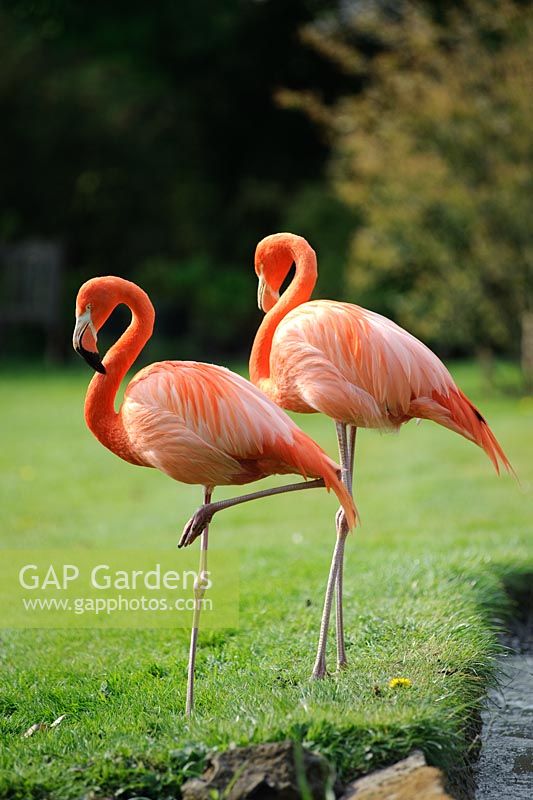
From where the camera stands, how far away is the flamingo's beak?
132 inches

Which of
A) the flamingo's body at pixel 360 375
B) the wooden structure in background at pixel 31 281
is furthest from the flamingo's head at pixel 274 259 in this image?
the wooden structure in background at pixel 31 281

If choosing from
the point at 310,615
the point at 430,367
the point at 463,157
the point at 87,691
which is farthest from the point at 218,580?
the point at 463,157

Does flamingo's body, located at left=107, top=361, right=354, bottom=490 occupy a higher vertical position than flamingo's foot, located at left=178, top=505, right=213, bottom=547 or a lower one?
higher

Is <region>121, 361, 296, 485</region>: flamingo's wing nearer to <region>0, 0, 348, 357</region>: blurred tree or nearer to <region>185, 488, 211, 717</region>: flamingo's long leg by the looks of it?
<region>185, 488, 211, 717</region>: flamingo's long leg

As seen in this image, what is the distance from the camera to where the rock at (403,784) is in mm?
2518

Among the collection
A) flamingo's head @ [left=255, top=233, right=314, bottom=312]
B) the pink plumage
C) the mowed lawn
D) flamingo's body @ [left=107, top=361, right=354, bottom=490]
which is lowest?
the mowed lawn

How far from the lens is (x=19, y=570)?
5480mm

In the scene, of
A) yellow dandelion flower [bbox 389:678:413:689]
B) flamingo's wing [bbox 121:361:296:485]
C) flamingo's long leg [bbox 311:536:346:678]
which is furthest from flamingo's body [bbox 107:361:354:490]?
yellow dandelion flower [bbox 389:678:413:689]

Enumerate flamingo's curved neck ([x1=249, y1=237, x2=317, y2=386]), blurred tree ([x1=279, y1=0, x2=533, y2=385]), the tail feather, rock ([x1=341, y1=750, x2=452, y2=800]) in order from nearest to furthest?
rock ([x1=341, y1=750, x2=452, y2=800])
the tail feather
flamingo's curved neck ([x1=249, y1=237, x2=317, y2=386])
blurred tree ([x1=279, y1=0, x2=533, y2=385])

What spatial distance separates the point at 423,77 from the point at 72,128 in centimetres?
670

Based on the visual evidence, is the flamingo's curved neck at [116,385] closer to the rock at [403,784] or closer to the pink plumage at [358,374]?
the pink plumage at [358,374]

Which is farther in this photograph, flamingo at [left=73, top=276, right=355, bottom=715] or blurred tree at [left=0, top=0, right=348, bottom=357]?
blurred tree at [left=0, top=0, right=348, bottom=357]

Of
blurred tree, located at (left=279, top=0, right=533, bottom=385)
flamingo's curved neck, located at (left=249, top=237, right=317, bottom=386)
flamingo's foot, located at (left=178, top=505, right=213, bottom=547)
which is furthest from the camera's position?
blurred tree, located at (left=279, top=0, right=533, bottom=385)

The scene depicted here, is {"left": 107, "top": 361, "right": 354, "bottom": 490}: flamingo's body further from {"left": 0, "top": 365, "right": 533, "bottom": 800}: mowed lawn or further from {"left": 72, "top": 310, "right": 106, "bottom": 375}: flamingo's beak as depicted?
{"left": 0, "top": 365, "right": 533, "bottom": 800}: mowed lawn
